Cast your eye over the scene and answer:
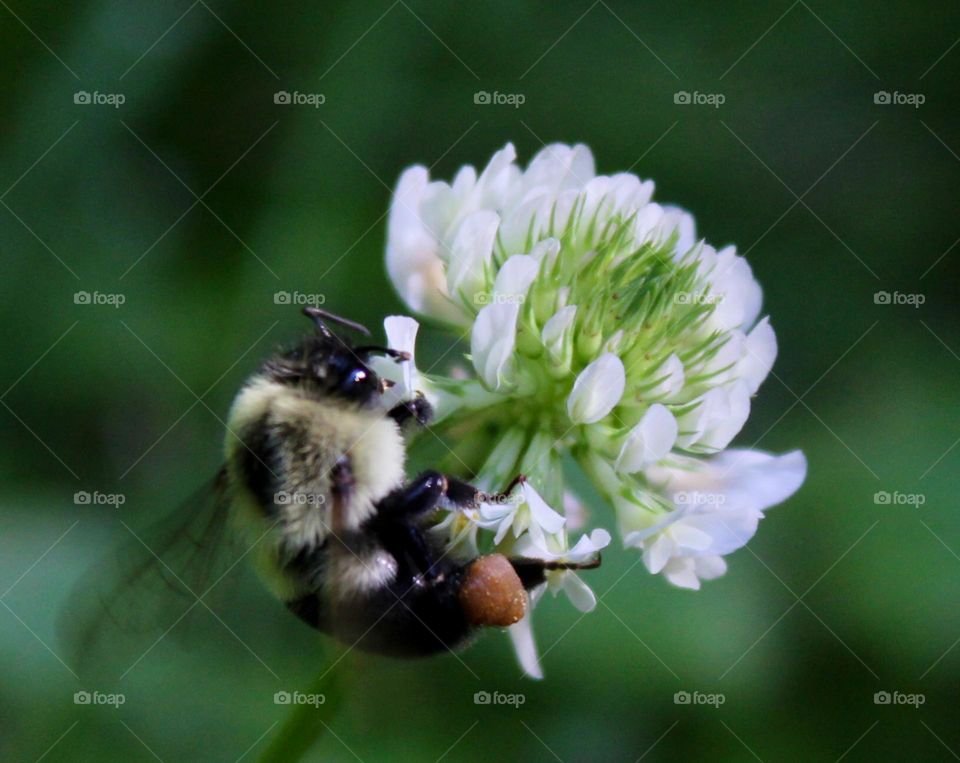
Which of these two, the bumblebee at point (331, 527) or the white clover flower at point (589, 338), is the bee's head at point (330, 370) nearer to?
the bumblebee at point (331, 527)

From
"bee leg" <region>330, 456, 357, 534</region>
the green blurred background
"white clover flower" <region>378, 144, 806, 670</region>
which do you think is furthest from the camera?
the green blurred background

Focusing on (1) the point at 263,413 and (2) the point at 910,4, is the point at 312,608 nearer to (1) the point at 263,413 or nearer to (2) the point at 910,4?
(1) the point at 263,413

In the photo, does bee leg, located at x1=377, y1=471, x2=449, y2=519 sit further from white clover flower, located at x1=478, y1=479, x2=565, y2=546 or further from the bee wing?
the bee wing

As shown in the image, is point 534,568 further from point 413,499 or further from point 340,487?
point 340,487

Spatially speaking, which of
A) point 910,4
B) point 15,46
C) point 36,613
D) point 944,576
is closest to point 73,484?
point 36,613

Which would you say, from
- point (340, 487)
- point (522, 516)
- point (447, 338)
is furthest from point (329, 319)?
point (447, 338)

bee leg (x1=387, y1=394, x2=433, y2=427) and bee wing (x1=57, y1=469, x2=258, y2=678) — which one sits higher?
bee leg (x1=387, y1=394, x2=433, y2=427)

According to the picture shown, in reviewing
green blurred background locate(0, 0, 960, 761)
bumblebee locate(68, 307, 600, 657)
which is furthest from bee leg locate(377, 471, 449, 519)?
green blurred background locate(0, 0, 960, 761)
